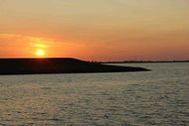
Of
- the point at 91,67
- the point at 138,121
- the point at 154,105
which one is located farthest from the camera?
the point at 91,67

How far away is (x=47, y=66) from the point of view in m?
155

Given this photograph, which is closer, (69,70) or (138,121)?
(138,121)

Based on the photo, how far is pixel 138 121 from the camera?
31859 mm

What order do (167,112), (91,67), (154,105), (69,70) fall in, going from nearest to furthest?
(167,112), (154,105), (69,70), (91,67)

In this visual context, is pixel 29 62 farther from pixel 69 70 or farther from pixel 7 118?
pixel 7 118

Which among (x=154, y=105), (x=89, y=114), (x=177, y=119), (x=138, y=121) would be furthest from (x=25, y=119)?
(x=154, y=105)

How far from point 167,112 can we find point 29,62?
122811mm

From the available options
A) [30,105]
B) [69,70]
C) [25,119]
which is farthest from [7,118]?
[69,70]

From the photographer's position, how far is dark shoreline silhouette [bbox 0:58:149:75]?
141m

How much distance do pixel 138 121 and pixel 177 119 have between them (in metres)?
2.95

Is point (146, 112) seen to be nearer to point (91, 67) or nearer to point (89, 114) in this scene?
point (89, 114)

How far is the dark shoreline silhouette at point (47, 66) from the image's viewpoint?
5536 inches

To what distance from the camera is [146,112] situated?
121ft

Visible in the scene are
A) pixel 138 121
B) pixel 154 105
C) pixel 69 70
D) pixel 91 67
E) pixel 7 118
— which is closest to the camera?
pixel 138 121
